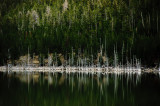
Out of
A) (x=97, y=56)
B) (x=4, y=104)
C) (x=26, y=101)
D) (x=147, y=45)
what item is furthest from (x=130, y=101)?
(x=97, y=56)

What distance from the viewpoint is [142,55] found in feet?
580

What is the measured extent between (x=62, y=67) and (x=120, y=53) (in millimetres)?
40348

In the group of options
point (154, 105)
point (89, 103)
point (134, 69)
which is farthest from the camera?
point (134, 69)

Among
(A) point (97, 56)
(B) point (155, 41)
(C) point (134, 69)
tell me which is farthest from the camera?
(A) point (97, 56)

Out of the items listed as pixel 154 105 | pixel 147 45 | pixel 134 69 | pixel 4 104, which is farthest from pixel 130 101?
pixel 147 45

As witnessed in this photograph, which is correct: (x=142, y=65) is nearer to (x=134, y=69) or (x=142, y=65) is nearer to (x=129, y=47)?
(x=134, y=69)

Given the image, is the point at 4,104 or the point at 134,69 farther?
the point at 134,69

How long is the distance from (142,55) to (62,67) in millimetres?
54470

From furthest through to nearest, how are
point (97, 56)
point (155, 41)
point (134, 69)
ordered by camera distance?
point (97, 56), point (155, 41), point (134, 69)

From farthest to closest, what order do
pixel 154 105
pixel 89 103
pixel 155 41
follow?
pixel 155 41 < pixel 89 103 < pixel 154 105

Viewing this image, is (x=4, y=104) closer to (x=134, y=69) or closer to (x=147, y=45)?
(x=134, y=69)

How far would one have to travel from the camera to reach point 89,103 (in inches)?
1752

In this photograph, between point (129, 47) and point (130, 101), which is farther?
point (129, 47)

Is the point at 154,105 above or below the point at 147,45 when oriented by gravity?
below
